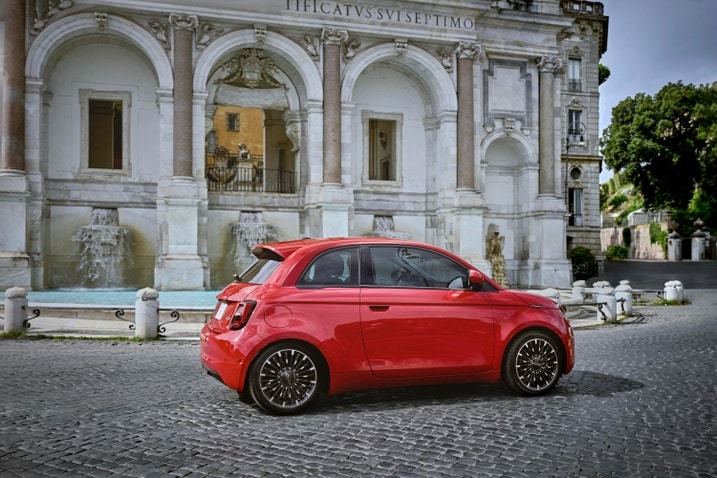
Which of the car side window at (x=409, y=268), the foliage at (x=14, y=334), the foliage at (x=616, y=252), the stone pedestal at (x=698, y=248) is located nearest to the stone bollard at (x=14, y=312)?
the foliage at (x=14, y=334)

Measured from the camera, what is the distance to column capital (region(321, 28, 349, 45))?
954 inches

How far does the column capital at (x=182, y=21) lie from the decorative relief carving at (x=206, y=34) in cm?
49

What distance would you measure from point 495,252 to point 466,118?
211 inches

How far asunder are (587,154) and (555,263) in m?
16.2

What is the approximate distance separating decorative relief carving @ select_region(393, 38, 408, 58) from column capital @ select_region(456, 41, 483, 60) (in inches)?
85.1

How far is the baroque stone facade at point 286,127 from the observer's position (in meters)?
22.2

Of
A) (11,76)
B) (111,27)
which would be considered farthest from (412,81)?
(11,76)

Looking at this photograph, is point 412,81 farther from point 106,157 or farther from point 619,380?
point 619,380

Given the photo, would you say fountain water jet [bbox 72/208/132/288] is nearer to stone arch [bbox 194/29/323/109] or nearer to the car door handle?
stone arch [bbox 194/29/323/109]

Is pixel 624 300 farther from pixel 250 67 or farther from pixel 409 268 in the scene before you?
pixel 250 67

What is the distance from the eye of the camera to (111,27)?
22578 millimetres

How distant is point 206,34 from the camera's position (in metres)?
23.5

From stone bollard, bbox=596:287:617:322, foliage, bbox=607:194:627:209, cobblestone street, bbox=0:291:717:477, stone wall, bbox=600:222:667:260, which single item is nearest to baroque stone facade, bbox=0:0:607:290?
stone bollard, bbox=596:287:617:322

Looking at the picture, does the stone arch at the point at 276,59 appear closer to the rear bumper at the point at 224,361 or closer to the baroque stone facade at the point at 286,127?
the baroque stone facade at the point at 286,127
